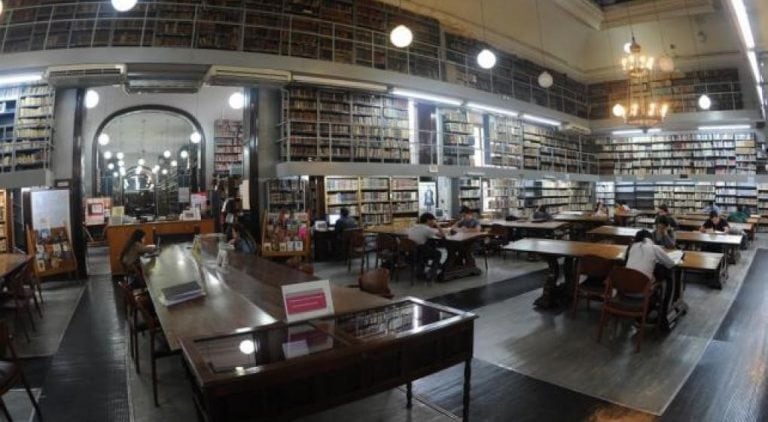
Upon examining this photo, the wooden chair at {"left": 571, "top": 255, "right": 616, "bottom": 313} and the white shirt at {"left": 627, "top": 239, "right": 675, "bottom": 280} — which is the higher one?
the white shirt at {"left": 627, "top": 239, "right": 675, "bottom": 280}

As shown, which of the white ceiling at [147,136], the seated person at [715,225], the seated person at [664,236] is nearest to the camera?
the seated person at [664,236]

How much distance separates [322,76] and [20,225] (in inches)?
255

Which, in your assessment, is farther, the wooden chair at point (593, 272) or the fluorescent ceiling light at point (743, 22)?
the wooden chair at point (593, 272)

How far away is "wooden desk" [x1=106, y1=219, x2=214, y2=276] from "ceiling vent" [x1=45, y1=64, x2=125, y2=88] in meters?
2.52

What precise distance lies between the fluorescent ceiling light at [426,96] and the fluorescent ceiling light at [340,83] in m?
0.43

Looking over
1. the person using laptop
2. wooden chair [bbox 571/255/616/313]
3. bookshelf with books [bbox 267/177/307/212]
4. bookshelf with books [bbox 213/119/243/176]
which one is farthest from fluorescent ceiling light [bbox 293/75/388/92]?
wooden chair [bbox 571/255/616/313]

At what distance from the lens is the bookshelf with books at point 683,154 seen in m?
14.5

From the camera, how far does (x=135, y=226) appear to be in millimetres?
7914

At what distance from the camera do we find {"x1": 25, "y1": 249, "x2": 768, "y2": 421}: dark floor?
275 cm

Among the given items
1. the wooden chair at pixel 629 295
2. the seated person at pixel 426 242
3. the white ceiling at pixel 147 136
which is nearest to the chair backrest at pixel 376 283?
the wooden chair at pixel 629 295

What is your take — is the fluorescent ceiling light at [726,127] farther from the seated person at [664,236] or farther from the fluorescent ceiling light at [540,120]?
the seated person at [664,236]

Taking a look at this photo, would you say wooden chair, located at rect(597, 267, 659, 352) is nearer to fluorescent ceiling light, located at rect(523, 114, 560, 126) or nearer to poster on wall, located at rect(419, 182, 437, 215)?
poster on wall, located at rect(419, 182, 437, 215)

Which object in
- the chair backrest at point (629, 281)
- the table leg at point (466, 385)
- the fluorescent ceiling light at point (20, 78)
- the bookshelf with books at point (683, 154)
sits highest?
the fluorescent ceiling light at point (20, 78)

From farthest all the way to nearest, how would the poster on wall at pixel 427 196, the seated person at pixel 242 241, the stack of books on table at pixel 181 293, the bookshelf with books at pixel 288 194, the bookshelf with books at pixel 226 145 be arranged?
the bookshelf with books at pixel 226 145
the poster on wall at pixel 427 196
the bookshelf with books at pixel 288 194
the seated person at pixel 242 241
the stack of books on table at pixel 181 293
